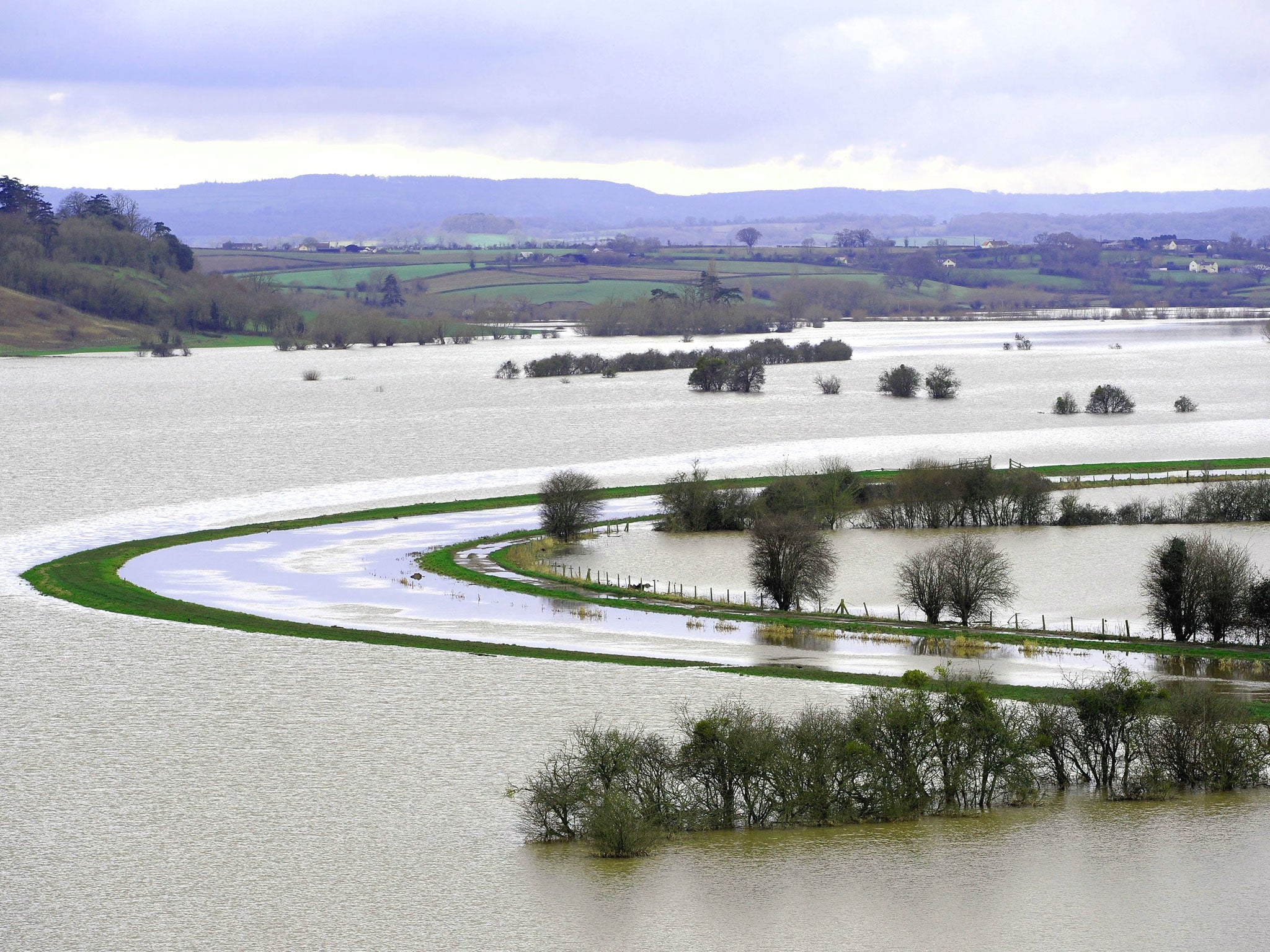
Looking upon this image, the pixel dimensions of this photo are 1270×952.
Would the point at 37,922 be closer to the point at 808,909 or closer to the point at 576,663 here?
the point at 808,909

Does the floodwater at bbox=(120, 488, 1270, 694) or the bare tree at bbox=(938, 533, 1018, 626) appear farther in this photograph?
the bare tree at bbox=(938, 533, 1018, 626)

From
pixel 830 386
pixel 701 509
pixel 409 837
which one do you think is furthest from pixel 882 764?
pixel 830 386

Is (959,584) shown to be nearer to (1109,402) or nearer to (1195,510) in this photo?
(1195,510)

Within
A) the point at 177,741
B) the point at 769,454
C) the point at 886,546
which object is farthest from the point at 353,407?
the point at 177,741

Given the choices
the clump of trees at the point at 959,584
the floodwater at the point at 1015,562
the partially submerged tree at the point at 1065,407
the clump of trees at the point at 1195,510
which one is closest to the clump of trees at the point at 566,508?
the floodwater at the point at 1015,562

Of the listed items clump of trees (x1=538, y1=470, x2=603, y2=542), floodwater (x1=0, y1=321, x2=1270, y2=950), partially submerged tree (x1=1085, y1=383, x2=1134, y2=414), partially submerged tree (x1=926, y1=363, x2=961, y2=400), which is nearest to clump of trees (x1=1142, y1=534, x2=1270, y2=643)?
floodwater (x1=0, y1=321, x2=1270, y2=950)

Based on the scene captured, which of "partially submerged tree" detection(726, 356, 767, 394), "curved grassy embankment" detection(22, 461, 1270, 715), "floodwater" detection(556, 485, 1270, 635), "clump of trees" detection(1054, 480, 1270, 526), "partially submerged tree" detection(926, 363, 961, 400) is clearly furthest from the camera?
"partially submerged tree" detection(726, 356, 767, 394)

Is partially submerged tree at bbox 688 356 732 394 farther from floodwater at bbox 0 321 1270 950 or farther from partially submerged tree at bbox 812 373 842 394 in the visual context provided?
floodwater at bbox 0 321 1270 950
